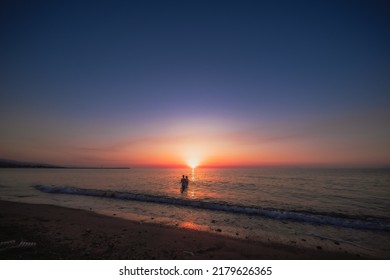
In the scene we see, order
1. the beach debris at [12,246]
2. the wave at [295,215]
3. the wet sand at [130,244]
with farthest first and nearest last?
the wave at [295,215] < the wet sand at [130,244] < the beach debris at [12,246]

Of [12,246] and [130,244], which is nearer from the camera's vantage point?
[12,246]

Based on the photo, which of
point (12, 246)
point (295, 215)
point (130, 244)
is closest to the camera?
point (12, 246)

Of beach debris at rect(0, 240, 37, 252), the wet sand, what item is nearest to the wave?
the wet sand

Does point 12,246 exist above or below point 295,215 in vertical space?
above

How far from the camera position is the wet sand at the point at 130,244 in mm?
6503

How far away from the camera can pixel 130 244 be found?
748cm

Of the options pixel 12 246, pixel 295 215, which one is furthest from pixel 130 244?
pixel 295 215

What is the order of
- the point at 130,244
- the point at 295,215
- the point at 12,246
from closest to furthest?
the point at 12,246 → the point at 130,244 → the point at 295,215

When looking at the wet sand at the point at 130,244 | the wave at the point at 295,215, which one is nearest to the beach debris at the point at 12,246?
the wet sand at the point at 130,244

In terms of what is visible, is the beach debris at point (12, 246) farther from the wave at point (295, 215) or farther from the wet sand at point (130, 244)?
the wave at point (295, 215)

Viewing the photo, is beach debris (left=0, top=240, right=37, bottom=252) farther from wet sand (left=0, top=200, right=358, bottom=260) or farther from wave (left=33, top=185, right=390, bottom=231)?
wave (left=33, top=185, right=390, bottom=231)

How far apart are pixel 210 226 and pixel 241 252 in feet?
13.2

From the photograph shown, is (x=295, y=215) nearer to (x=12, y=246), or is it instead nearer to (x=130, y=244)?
(x=130, y=244)
